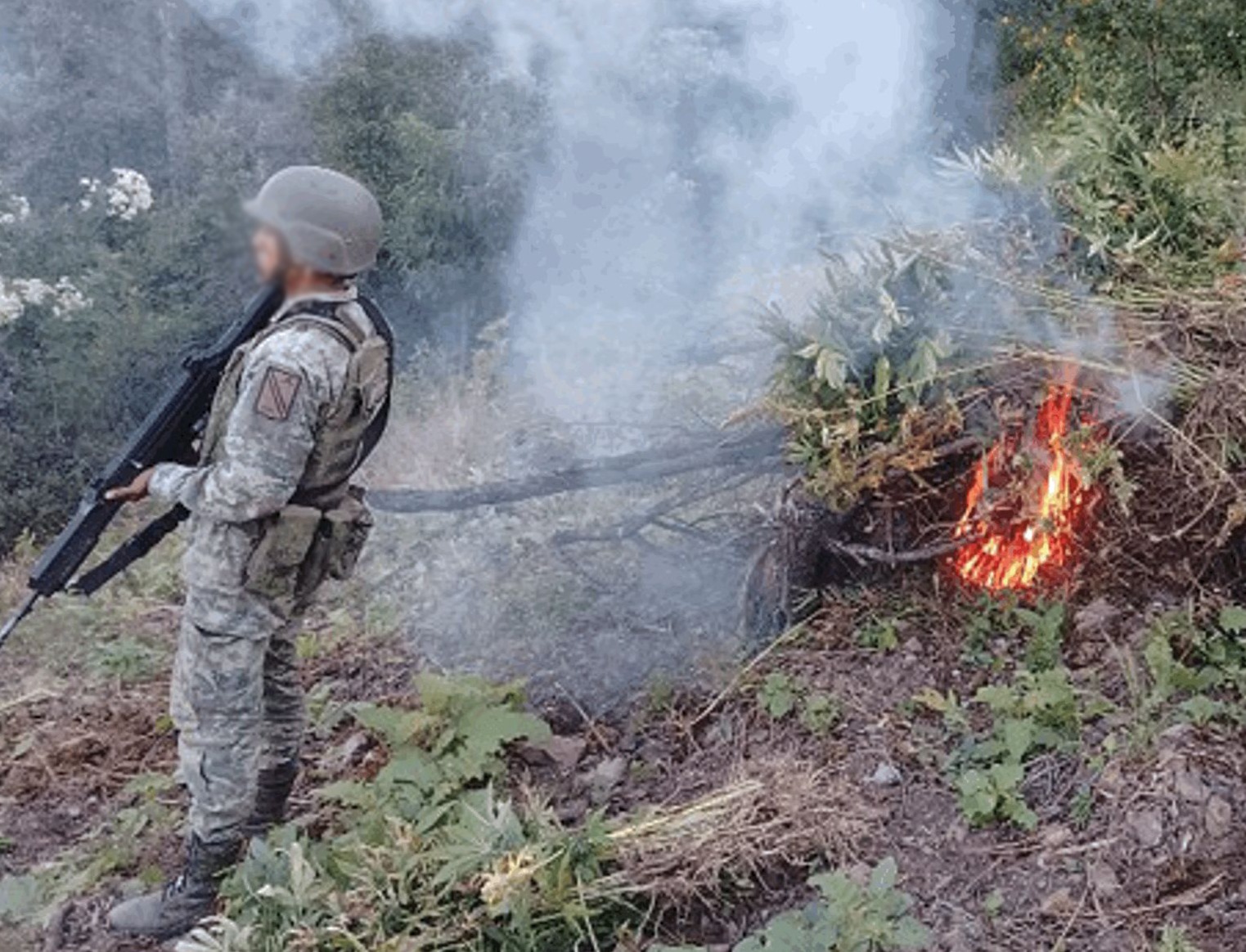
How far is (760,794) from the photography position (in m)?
4.03

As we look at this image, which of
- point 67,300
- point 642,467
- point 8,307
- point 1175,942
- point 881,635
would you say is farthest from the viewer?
point 67,300

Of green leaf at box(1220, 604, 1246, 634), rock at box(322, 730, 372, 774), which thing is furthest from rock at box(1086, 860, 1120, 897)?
rock at box(322, 730, 372, 774)

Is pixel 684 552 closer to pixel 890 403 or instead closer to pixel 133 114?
pixel 890 403

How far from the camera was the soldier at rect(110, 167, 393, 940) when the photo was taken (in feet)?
12.4

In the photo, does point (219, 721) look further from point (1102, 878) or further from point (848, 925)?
point (1102, 878)

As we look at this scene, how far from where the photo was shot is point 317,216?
3.82 metres

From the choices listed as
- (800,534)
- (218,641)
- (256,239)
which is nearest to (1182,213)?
(800,534)

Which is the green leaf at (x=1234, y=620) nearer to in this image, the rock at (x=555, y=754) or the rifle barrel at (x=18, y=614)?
the rock at (x=555, y=754)

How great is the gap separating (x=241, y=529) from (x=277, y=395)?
441mm

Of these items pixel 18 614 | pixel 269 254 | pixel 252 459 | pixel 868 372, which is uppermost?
pixel 269 254

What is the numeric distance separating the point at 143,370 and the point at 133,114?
10.8 feet

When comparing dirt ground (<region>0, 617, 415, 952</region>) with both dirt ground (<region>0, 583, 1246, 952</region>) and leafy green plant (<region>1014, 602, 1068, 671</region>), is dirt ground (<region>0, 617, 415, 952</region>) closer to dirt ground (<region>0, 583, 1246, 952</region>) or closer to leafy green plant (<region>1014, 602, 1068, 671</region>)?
dirt ground (<region>0, 583, 1246, 952</region>)

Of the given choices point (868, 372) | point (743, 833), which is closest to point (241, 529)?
point (743, 833)

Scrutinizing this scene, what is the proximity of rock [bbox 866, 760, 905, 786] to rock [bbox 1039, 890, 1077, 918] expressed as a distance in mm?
638
